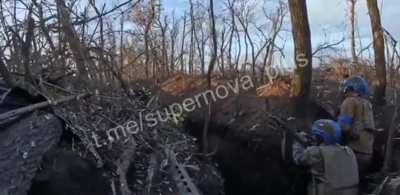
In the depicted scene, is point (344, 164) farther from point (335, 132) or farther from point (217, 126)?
point (217, 126)

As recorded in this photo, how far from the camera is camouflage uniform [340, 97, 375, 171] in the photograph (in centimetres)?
708

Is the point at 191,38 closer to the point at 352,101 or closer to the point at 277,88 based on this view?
the point at 277,88

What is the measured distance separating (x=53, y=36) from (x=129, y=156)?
2252mm

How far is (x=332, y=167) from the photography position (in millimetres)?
5988

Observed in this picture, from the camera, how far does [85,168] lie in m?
5.20

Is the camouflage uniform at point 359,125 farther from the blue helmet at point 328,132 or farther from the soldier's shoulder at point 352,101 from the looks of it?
the blue helmet at point 328,132

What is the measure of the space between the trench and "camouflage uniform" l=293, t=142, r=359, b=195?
1651 mm

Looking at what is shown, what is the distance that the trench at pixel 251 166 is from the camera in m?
7.95

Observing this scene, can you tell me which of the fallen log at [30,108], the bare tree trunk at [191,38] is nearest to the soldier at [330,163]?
the fallen log at [30,108]

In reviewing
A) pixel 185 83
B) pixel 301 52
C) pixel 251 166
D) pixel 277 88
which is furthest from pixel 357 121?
pixel 185 83

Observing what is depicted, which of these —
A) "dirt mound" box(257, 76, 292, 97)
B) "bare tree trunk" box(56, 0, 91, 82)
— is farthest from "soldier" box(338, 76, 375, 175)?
"bare tree trunk" box(56, 0, 91, 82)

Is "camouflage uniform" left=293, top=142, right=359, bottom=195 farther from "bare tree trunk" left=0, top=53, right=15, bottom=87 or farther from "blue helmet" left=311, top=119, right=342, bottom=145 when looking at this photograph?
"bare tree trunk" left=0, top=53, right=15, bottom=87

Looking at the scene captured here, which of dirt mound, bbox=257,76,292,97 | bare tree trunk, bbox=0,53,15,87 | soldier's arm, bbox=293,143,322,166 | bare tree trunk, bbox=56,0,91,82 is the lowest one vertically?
soldier's arm, bbox=293,143,322,166

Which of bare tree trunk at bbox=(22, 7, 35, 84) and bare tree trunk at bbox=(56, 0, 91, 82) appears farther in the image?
bare tree trunk at bbox=(56, 0, 91, 82)
